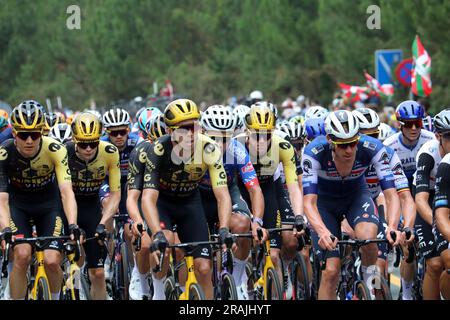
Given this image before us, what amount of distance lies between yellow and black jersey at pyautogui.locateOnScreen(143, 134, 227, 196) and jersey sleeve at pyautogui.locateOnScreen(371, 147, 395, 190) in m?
1.35

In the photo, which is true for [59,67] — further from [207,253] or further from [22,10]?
[207,253]

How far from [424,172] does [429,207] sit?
1.04 ft

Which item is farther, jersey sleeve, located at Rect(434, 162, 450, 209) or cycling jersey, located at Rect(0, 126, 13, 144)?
cycling jersey, located at Rect(0, 126, 13, 144)

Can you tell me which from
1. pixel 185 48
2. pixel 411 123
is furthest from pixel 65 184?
pixel 185 48

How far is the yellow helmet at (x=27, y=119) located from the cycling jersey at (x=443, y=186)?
3.33m

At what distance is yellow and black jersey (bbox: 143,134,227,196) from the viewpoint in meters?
9.91

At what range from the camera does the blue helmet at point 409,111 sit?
12.5m

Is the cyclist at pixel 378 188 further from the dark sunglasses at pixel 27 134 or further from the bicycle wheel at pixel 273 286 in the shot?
the dark sunglasses at pixel 27 134

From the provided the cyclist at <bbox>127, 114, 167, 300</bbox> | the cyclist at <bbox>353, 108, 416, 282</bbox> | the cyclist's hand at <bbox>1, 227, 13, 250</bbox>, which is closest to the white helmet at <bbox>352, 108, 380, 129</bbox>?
the cyclist at <bbox>353, 108, 416, 282</bbox>

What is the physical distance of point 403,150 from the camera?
42.3 ft

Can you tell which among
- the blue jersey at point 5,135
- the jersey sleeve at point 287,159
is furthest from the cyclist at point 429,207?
the blue jersey at point 5,135

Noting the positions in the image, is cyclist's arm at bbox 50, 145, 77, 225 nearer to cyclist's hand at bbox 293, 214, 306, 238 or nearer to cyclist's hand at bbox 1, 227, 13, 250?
cyclist's hand at bbox 1, 227, 13, 250

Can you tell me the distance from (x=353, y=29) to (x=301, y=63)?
34.8 feet
